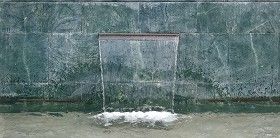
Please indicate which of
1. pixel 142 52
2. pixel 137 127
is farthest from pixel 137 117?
pixel 142 52

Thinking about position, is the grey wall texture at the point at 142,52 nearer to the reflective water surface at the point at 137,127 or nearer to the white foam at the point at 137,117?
the white foam at the point at 137,117

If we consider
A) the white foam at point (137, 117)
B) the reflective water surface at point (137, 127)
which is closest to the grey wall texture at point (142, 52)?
the white foam at point (137, 117)

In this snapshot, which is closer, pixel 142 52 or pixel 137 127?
pixel 137 127

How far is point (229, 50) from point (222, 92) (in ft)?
2.26

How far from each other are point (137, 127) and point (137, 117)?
0.44m

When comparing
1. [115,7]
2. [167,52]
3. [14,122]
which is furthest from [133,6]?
[14,122]

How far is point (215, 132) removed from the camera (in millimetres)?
7422

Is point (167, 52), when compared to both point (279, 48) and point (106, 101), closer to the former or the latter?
point (106, 101)

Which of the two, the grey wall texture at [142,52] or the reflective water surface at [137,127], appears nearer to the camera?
the reflective water surface at [137,127]

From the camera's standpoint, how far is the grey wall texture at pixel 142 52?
7.99 m

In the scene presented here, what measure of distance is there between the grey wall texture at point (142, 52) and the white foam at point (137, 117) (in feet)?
0.50

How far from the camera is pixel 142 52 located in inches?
316

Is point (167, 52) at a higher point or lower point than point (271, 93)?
higher

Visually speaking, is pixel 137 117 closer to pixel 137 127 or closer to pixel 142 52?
pixel 137 127
